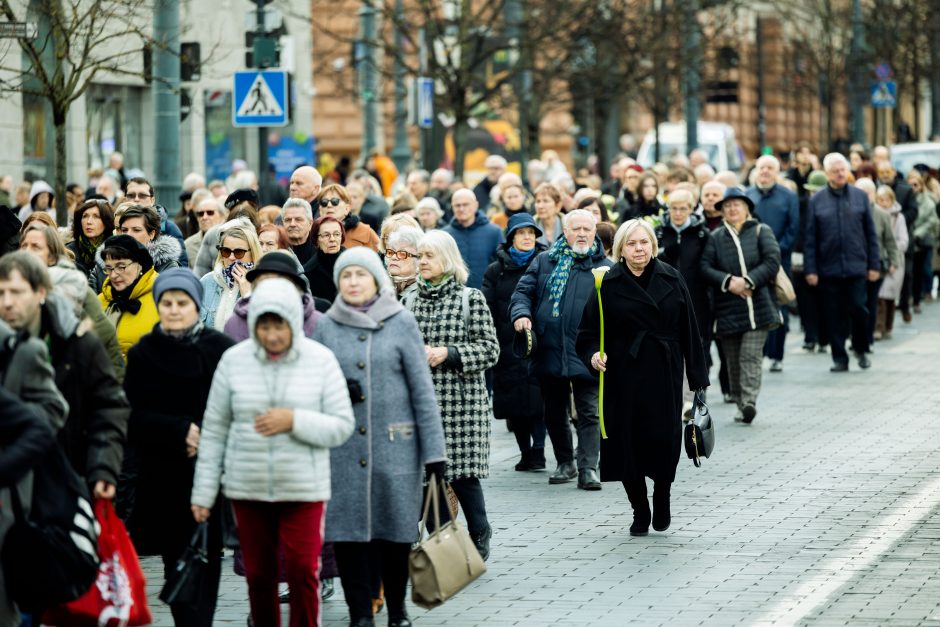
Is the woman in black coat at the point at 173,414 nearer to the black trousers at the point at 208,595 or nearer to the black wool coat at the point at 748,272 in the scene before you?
the black trousers at the point at 208,595

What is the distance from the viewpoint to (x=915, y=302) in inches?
1083

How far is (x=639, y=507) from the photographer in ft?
36.0

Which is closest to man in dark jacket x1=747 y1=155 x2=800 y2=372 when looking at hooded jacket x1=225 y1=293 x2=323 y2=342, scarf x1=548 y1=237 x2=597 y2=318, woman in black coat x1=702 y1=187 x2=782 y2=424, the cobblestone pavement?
woman in black coat x1=702 y1=187 x2=782 y2=424

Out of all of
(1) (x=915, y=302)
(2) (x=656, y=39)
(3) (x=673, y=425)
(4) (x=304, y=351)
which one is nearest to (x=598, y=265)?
(3) (x=673, y=425)

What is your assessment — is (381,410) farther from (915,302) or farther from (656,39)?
(656,39)

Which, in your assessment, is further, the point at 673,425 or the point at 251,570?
the point at 673,425

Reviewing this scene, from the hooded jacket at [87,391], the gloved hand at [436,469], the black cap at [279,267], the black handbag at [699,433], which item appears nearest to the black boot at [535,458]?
the black handbag at [699,433]

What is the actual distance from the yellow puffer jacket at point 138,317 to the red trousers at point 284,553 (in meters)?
2.26

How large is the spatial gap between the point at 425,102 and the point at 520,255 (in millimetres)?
15341

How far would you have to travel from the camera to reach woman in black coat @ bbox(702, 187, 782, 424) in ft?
52.5

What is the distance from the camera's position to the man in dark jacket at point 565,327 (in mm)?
12734

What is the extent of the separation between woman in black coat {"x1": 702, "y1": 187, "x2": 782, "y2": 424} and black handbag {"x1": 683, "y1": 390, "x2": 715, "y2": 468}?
4538mm

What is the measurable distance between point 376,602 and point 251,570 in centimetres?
123

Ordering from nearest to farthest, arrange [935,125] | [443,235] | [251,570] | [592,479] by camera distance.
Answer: [251,570] → [443,235] → [592,479] → [935,125]
